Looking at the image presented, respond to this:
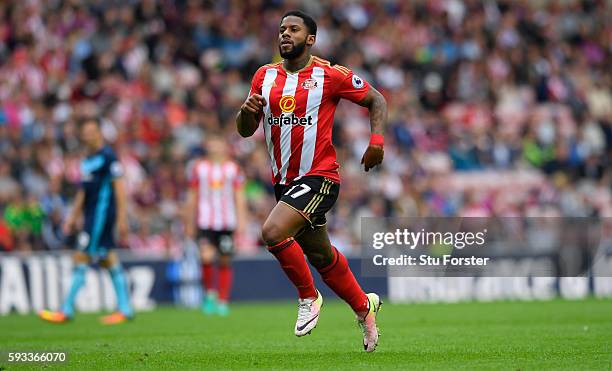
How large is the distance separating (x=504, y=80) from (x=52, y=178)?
10.7 metres

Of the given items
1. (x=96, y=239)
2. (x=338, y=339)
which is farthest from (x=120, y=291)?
(x=338, y=339)

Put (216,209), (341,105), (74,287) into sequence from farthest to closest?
(341,105), (216,209), (74,287)

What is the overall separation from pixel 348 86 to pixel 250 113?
0.81m

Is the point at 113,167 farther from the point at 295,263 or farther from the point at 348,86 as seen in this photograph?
the point at 295,263

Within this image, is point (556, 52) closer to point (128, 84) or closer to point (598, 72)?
point (598, 72)

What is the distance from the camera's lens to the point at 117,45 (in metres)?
21.5

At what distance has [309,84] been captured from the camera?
8.47 metres

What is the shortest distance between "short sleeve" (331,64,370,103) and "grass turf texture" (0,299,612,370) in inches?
76.2

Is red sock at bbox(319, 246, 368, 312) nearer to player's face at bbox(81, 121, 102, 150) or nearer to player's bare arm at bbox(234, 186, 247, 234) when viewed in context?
player's face at bbox(81, 121, 102, 150)

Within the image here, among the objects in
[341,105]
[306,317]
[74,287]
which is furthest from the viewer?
[341,105]

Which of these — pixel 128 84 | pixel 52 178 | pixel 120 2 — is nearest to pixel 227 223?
pixel 52 178

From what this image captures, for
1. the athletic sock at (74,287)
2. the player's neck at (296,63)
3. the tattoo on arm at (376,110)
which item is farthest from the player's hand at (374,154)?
the athletic sock at (74,287)

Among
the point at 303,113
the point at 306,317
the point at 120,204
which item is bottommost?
the point at 306,317

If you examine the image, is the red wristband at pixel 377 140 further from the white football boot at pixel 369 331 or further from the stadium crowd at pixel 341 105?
the stadium crowd at pixel 341 105
